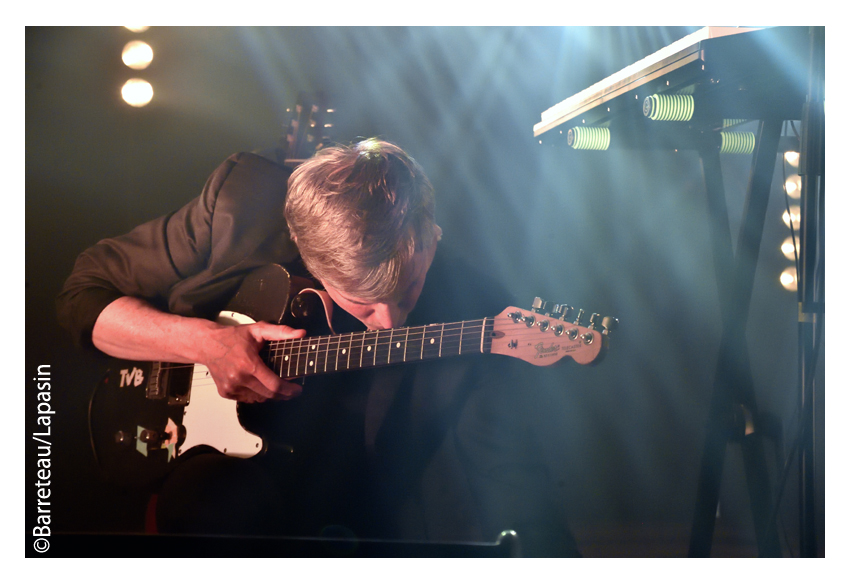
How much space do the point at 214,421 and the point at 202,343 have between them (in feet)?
0.61

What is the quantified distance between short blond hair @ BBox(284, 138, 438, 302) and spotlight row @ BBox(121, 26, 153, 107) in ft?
1.48

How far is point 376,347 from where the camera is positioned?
4.14 ft

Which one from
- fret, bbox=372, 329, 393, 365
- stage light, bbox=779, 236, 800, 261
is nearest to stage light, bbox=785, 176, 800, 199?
stage light, bbox=779, 236, 800, 261

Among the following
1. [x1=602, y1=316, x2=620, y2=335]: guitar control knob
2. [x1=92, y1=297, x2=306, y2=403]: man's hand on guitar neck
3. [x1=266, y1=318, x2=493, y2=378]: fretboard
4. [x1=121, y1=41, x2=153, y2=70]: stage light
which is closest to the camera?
[x1=602, y1=316, x2=620, y2=335]: guitar control knob

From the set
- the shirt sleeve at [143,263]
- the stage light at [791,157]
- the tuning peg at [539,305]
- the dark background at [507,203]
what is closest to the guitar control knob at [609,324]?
the tuning peg at [539,305]

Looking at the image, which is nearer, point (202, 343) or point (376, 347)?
point (376, 347)

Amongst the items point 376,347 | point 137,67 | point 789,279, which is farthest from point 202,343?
point 789,279

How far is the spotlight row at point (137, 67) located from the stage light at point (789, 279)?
5.32ft

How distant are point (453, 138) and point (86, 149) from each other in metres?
0.93

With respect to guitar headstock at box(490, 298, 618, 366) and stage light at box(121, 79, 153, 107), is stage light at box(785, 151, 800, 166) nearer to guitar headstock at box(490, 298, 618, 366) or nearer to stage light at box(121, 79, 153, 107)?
guitar headstock at box(490, 298, 618, 366)

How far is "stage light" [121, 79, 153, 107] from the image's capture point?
4.74 feet

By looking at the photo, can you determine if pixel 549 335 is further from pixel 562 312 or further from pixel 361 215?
pixel 361 215

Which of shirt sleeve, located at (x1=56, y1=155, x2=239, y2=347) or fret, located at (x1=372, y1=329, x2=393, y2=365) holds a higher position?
shirt sleeve, located at (x1=56, y1=155, x2=239, y2=347)

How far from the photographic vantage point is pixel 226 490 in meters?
1.37
